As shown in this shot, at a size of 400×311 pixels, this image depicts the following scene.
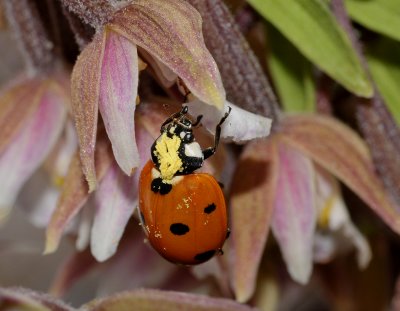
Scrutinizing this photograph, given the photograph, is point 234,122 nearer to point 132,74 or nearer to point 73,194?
point 132,74

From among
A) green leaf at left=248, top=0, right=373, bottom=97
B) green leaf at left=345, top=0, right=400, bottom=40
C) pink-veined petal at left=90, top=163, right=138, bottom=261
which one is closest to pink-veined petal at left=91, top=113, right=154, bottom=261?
pink-veined petal at left=90, top=163, right=138, bottom=261

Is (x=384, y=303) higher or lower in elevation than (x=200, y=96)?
lower

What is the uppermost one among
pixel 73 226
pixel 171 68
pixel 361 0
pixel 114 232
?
pixel 171 68

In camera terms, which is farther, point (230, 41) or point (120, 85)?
point (230, 41)

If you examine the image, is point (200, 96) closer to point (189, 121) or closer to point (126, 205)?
point (189, 121)

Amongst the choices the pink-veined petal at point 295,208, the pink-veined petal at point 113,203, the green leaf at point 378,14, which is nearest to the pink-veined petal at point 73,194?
the pink-veined petal at point 113,203

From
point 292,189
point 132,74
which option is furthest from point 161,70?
point 292,189

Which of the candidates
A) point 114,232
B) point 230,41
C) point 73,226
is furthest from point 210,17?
point 73,226

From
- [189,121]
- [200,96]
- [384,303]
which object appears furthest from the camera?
[384,303]
